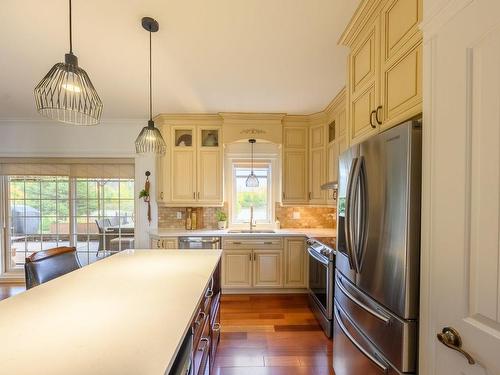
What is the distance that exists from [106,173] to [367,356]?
3.93 m

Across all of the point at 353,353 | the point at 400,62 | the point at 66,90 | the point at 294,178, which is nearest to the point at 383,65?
the point at 400,62

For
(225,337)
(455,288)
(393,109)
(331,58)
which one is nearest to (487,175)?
(455,288)

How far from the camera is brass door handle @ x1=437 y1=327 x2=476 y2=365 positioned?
81 cm

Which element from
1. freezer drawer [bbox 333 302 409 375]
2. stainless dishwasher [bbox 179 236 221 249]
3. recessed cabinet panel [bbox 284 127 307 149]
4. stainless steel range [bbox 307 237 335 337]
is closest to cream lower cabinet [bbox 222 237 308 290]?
stainless dishwasher [bbox 179 236 221 249]

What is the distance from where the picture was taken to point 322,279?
2.61 m

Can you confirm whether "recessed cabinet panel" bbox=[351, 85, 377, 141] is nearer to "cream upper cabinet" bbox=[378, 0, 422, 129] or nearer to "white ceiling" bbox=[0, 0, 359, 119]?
"cream upper cabinet" bbox=[378, 0, 422, 129]

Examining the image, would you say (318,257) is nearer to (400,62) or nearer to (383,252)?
(383,252)

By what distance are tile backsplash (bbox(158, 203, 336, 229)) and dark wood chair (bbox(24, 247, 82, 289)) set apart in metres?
1.89

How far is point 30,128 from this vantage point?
374 cm

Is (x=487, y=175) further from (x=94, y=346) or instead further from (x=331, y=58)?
(x=331, y=58)

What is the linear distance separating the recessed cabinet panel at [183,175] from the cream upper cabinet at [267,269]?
133 centimetres

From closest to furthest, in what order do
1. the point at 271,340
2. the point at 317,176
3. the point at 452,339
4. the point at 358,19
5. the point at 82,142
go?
the point at 452,339, the point at 358,19, the point at 271,340, the point at 317,176, the point at 82,142

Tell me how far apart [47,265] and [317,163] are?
3144 millimetres

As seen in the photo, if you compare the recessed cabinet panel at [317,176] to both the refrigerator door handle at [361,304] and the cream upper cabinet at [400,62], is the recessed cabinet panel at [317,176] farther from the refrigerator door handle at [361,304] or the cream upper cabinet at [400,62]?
the cream upper cabinet at [400,62]
